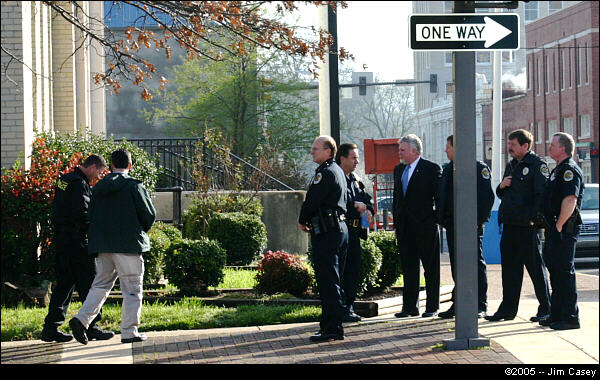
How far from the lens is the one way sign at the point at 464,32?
805 cm

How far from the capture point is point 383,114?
258 ft

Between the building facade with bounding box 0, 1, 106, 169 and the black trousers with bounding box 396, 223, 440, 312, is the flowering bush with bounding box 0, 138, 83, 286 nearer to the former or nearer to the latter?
the building facade with bounding box 0, 1, 106, 169

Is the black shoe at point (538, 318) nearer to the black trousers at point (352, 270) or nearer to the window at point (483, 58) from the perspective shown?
the black trousers at point (352, 270)

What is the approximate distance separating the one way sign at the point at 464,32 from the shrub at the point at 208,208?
1116 cm

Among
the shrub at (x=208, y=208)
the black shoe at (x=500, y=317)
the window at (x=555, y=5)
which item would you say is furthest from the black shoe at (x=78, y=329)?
the window at (x=555, y=5)

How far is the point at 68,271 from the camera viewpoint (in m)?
9.29

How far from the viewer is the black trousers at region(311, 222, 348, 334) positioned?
8727 mm

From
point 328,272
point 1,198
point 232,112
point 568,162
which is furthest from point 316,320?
point 232,112

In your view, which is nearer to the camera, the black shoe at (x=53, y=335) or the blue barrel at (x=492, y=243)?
the black shoe at (x=53, y=335)

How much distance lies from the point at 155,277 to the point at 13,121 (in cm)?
316

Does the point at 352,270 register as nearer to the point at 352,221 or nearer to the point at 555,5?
the point at 352,221

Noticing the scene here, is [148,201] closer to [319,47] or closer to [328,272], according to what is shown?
[328,272]

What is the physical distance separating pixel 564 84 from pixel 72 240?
55.2m

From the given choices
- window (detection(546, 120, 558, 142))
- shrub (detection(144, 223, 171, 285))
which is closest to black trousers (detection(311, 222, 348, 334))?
shrub (detection(144, 223, 171, 285))
